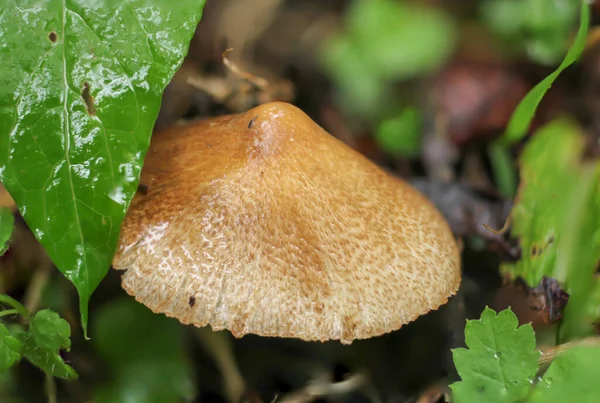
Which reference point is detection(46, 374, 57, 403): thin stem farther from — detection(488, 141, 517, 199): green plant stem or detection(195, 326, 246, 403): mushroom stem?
detection(488, 141, 517, 199): green plant stem

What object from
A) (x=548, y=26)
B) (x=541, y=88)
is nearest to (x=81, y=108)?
(x=541, y=88)

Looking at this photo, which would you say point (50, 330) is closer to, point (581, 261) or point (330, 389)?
point (330, 389)

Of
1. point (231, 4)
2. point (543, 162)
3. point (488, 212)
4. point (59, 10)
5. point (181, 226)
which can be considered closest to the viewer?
point (59, 10)

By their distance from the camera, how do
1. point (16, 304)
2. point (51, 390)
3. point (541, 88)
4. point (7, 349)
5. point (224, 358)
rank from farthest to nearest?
point (224, 358) → point (541, 88) → point (51, 390) → point (16, 304) → point (7, 349)

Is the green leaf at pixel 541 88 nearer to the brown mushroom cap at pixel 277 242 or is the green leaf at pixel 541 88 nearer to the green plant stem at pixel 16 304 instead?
the brown mushroom cap at pixel 277 242

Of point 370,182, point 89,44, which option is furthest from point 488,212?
point 89,44

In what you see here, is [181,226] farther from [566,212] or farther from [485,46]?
[485,46]
